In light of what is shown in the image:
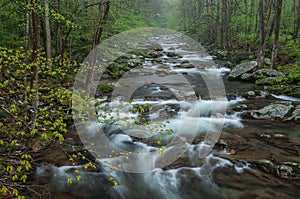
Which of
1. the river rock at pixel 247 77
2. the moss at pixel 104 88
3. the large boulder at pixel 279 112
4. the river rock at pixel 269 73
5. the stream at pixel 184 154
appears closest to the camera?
the stream at pixel 184 154

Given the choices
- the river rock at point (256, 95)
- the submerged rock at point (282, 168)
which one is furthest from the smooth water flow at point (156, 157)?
the river rock at point (256, 95)

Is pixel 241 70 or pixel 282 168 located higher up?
pixel 241 70

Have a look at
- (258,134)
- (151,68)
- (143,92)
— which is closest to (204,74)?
(151,68)

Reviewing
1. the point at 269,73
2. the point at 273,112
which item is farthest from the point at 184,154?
the point at 269,73

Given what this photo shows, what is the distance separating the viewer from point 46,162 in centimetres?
649

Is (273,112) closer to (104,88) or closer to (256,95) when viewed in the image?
(256,95)

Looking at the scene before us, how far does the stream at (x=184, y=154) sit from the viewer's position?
5578 millimetres

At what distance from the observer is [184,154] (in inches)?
285

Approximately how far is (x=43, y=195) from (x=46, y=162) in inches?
60.9

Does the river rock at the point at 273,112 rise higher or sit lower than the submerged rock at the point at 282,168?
higher

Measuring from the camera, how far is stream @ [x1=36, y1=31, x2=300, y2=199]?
558cm

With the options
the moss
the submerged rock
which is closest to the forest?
the submerged rock

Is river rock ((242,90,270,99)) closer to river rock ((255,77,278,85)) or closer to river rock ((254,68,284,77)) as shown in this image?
river rock ((255,77,278,85))

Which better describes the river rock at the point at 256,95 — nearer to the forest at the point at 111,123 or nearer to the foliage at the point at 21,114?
the forest at the point at 111,123
